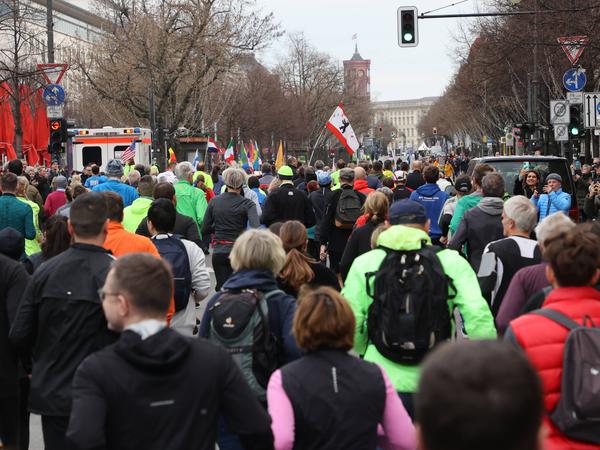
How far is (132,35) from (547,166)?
3176 centimetres

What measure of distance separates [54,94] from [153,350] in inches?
814

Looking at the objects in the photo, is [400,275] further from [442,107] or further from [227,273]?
[442,107]

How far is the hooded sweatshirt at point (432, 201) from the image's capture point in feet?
45.0

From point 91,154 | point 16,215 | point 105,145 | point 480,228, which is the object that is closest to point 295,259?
point 480,228

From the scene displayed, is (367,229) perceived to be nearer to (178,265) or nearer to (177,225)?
(177,225)

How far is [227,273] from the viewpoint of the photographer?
1152 cm

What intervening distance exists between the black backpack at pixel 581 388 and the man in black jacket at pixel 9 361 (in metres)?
3.01

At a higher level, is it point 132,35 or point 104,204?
point 132,35

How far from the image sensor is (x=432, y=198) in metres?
13.8

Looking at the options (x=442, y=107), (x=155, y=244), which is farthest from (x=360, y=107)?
(x=155, y=244)

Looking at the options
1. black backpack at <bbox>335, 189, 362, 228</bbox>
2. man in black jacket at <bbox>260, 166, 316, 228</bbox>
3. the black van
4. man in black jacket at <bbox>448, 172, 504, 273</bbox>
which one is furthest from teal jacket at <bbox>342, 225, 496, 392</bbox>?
the black van

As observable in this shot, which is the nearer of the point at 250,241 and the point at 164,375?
the point at 164,375

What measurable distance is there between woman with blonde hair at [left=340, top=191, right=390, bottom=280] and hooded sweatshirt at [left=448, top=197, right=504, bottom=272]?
669 mm

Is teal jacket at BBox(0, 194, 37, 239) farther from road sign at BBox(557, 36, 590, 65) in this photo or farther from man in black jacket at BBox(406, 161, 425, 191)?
road sign at BBox(557, 36, 590, 65)
